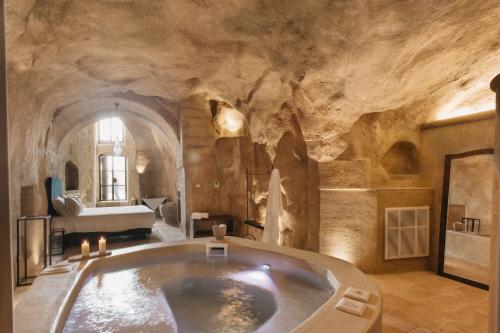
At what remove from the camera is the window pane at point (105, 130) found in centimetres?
1648

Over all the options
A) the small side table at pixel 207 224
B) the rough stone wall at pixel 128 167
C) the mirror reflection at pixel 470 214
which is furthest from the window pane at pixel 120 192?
the mirror reflection at pixel 470 214

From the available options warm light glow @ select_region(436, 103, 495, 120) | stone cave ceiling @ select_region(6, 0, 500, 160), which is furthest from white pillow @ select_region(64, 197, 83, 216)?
warm light glow @ select_region(436, 103, 495, 120)

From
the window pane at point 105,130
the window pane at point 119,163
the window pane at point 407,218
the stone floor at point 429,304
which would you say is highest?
the window pane at point 105,130

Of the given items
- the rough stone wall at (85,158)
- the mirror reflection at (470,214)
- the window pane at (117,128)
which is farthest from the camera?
the window pane at (117,128)

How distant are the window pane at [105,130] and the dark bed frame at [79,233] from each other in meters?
9.03

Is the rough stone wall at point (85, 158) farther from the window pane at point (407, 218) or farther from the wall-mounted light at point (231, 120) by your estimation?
the window pane at point (407, 218)

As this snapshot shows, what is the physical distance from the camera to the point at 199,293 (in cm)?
375

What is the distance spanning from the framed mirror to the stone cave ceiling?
1.79 m

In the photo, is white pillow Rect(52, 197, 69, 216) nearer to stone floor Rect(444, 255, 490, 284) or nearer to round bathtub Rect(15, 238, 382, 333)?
round bathtub Rect(15, 238, 382, 333)

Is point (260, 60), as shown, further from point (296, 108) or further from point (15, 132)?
point (15, 132)

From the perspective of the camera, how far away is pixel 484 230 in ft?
22.5

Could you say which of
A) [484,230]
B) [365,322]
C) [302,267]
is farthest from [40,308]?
[484,230]

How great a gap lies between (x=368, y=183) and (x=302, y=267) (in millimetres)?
2527

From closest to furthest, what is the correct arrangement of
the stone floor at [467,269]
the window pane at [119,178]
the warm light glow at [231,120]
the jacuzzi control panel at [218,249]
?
the jacuzzi control panel at [218,249] < the stone floor at [467,269] < the warm light glow at [231,120] < the window pane at [119,178]
